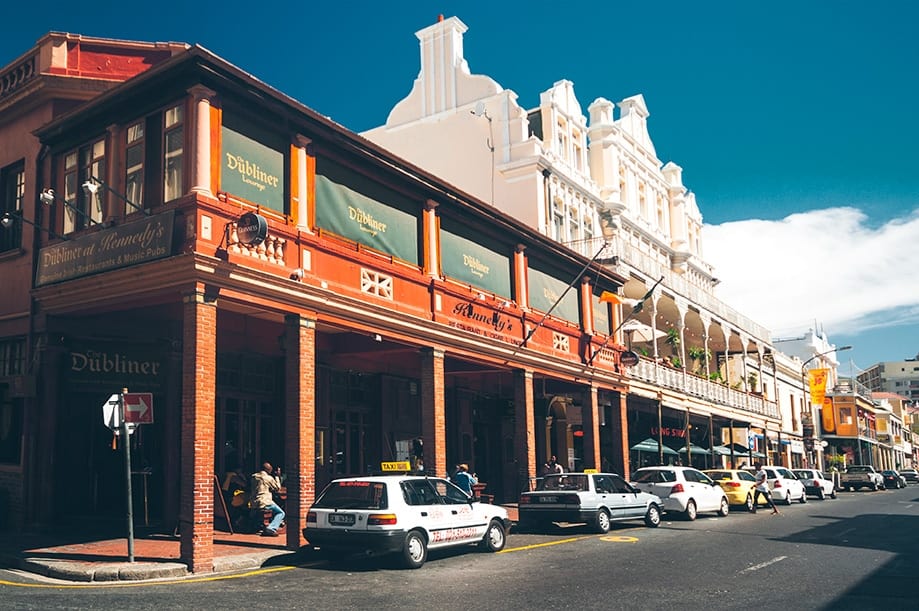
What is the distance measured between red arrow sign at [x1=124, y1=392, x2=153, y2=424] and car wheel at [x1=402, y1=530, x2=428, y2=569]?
4.69 meters

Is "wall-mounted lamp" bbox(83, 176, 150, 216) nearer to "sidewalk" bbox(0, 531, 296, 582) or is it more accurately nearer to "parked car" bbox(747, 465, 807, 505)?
"sidewalk" bbox(0, 531, 296, 582)

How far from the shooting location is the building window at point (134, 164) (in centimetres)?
1650

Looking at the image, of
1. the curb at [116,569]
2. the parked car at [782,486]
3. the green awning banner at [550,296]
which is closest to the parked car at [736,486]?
the parked car at [782,486]

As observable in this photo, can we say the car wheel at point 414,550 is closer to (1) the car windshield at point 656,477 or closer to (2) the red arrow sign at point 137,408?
(2) the red arrow sign at point 137,408

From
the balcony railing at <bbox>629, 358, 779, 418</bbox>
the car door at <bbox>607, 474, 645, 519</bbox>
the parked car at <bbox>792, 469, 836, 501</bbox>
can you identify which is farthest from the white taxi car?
the parked car at <bbox>792, 469, 836, 501</bbox>

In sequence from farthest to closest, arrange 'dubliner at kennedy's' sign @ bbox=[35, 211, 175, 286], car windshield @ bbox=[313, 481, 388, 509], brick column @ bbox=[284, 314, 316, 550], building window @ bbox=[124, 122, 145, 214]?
building window @ bbox=[124, 122, 145, 214], brick column @ bbox=[284, 314, 316, 550], 'dubliner at kennedy's' sign @ bbox=[35, 211, 175, 286], car windshield @ bbox=[313, 481, 388, 509]

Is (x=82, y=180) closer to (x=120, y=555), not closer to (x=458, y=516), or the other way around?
(x=120, y=555)

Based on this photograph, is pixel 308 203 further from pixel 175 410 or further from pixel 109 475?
pixel 109 475

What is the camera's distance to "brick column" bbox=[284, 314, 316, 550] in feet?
52.7

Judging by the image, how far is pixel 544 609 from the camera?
10.1 metres

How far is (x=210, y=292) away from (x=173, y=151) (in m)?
3.02

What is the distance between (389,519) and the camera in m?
13.6

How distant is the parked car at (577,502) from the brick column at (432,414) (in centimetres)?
230

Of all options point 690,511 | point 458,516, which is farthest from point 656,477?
point 458,516
